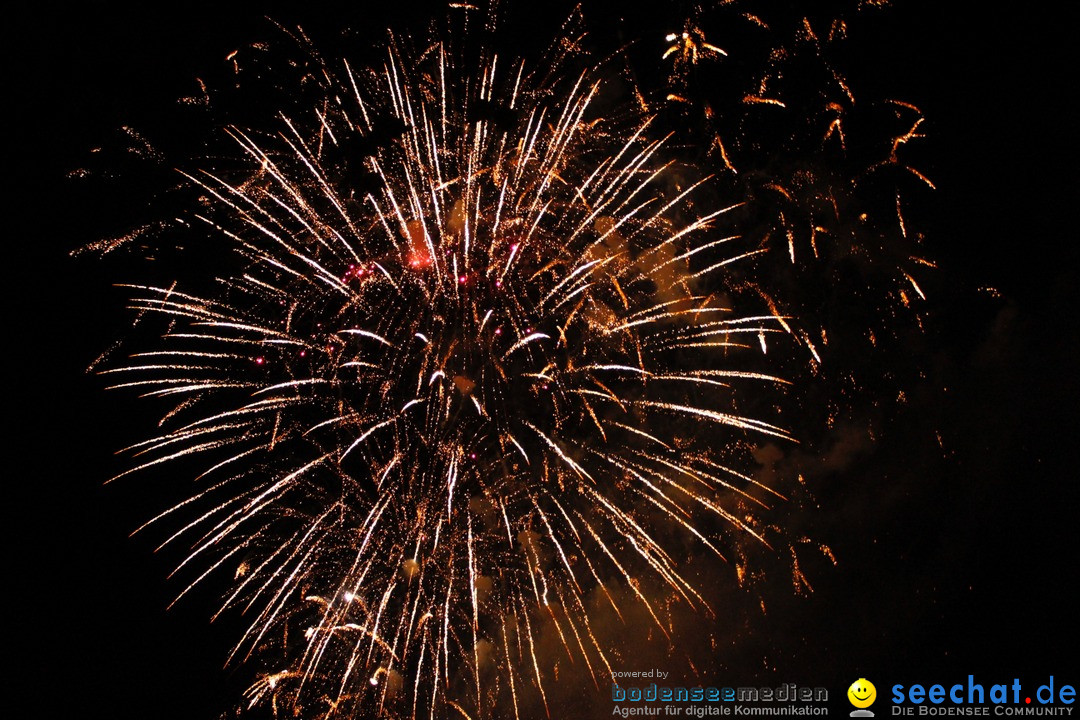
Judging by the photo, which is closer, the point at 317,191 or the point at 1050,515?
the point at 317,191

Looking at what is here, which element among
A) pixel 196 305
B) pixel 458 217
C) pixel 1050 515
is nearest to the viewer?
pixel 196 305

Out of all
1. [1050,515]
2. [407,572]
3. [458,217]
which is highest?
[458,217]

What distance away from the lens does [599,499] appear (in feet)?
23.4

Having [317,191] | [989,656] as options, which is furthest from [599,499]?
[989,656]

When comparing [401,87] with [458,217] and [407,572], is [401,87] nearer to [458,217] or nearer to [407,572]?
[458,217]

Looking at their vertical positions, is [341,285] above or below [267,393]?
above

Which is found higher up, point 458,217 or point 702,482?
point 458,217

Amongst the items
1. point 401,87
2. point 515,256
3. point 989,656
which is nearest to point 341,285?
point 515,256

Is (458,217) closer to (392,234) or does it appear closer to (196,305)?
(392,234)

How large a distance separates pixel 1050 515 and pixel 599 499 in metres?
40.7

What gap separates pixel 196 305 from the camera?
22.4 feet

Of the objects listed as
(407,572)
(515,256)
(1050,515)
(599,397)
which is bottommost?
(1050,515)

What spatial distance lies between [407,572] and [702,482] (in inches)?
164

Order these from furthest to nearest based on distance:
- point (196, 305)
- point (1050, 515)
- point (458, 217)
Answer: point (1050, 515) → point (458, 217) → point (196, 305)
